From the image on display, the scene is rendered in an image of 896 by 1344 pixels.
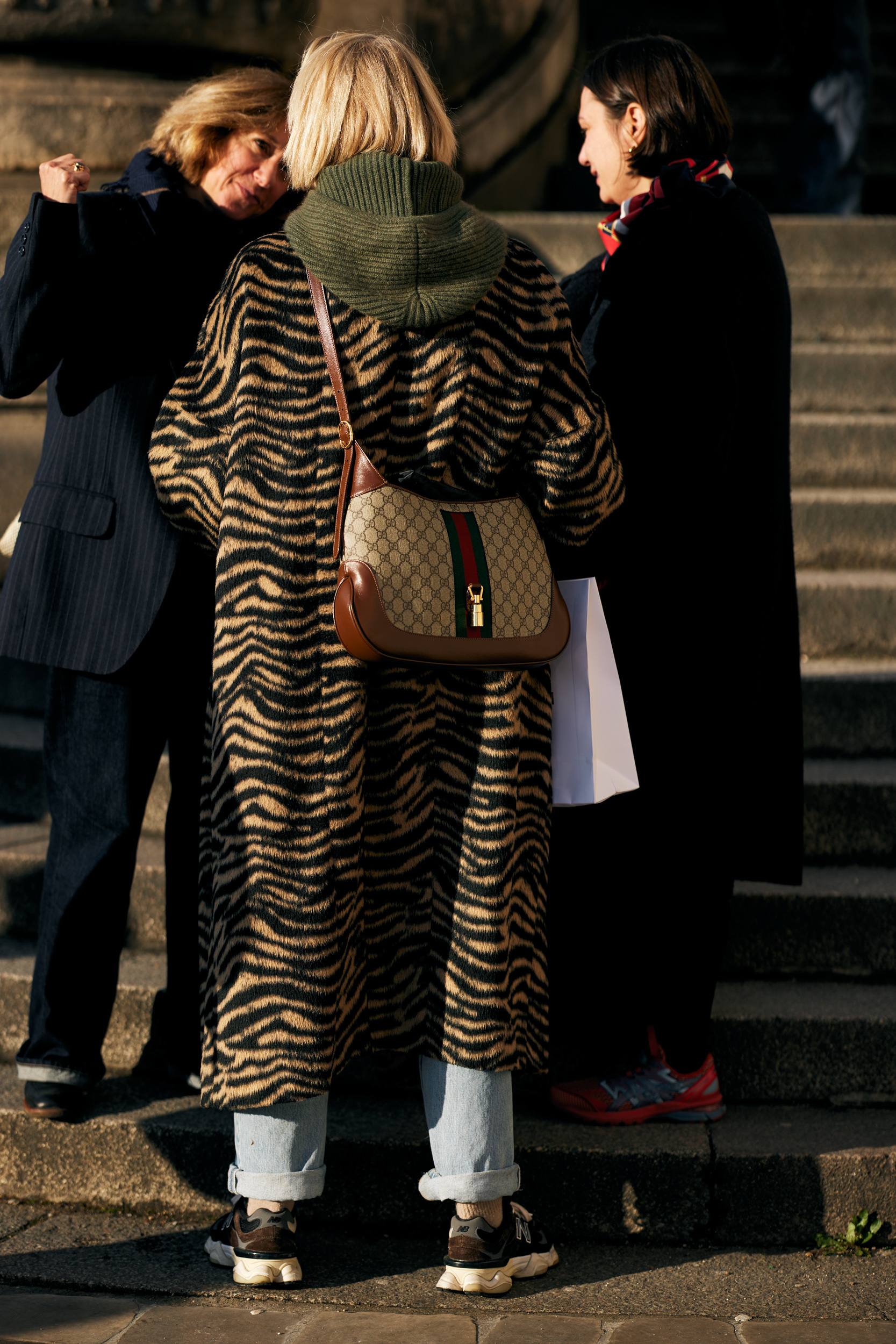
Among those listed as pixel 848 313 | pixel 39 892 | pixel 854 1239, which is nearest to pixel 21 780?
pixel 39 892

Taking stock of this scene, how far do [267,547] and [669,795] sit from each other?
1057 millimetres

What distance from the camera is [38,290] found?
258 centimetres

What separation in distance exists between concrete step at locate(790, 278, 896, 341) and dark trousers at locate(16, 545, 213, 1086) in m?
3.42

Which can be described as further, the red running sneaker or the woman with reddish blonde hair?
the red running sneaker

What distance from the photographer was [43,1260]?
2.71m

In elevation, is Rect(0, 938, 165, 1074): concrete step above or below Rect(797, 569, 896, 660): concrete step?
below

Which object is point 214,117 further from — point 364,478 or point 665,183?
point 364,478

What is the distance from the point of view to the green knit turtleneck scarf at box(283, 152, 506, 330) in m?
2.24

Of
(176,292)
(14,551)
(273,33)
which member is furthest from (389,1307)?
(273,33)

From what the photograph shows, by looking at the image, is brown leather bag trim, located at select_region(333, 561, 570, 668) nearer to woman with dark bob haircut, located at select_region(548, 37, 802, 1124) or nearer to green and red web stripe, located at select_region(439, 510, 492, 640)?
green and red web stripe, located at select_region(439, 510, 492, 640)

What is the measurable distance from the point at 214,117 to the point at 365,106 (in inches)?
26.8

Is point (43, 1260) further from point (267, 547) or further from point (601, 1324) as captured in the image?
point (267, 547)

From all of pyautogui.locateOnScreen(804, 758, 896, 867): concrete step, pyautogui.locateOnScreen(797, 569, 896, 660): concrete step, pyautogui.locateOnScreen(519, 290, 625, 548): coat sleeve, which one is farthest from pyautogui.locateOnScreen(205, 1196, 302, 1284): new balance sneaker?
pyautogui.locateOnScreen(797, 569, 896, 660): concrete step

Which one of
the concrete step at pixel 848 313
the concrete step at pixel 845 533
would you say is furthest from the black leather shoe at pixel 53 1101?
the concrete step at pixel 848 313
